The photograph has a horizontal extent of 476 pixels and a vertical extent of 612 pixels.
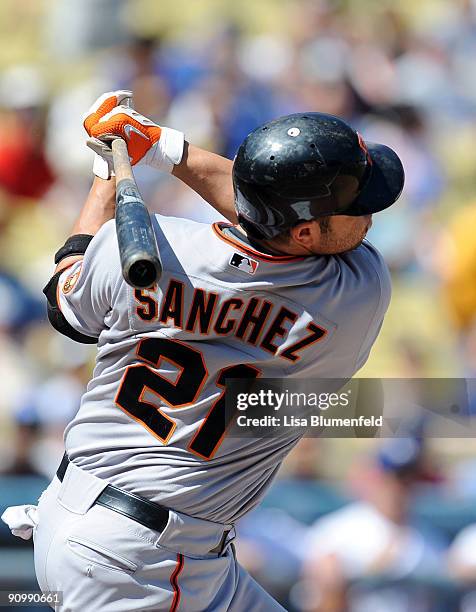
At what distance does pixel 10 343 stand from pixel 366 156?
3581 mm

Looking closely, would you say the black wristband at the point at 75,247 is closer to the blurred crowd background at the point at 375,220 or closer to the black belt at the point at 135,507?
the black belt at the point at 135,507

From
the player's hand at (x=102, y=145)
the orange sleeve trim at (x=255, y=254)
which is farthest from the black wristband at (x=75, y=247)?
the orange sleeve trim at (x=255, y=254)

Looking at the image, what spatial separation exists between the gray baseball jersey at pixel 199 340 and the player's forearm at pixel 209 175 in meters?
0.33

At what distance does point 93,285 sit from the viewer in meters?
2.24

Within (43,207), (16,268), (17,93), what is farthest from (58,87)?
(16,268)

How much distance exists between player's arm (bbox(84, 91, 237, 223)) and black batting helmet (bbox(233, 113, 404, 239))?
384 mm

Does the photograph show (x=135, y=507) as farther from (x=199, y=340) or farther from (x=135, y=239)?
(x=135, y=239)

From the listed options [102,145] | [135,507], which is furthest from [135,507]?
[102,145]

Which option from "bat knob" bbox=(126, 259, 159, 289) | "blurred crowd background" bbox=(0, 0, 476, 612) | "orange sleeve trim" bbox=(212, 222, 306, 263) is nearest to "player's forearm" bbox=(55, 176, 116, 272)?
"orange sleeve trim" bbox=(212, 222, 306, 263)

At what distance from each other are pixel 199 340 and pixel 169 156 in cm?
57

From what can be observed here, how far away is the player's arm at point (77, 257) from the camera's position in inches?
93.1

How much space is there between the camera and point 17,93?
20.3 feet

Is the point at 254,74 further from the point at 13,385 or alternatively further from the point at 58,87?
the point at 13,385

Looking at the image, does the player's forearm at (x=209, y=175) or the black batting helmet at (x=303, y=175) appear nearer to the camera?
the black batting helmet at (x=303, y=175)
